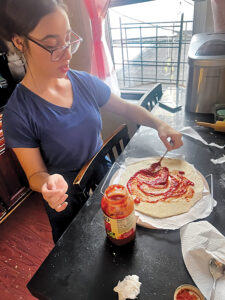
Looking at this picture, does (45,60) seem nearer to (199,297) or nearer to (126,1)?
(199,297)

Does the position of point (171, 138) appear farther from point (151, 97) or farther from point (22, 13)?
point (22, 13)

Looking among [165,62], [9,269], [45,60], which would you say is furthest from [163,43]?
[9,269]

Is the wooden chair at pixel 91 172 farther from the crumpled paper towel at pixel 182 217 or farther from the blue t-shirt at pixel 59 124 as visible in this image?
the crumpled paper towel at pixel 182 217

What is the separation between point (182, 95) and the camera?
1524 millimetres

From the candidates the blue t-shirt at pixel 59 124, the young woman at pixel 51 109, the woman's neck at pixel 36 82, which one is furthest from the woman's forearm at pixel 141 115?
the woman's neck at pixel 36 82

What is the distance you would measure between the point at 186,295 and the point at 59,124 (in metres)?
0.69

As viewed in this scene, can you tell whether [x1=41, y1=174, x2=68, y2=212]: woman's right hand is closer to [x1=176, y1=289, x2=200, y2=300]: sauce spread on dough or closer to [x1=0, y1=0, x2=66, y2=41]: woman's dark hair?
[x1=176, y1=289, x2=200, y2=300]: sauce spread on dough

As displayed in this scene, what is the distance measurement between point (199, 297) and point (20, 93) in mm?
853

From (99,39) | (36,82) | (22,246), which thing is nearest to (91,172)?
(36,82)

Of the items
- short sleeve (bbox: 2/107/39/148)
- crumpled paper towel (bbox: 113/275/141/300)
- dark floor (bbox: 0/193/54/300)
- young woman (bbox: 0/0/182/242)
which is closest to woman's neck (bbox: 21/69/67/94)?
young woman (bbox: 0/0/182/242)

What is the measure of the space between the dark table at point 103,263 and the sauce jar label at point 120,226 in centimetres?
5

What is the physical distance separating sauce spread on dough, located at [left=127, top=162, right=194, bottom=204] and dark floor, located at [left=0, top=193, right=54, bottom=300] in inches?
39.9

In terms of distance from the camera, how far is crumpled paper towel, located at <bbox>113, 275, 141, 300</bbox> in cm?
50

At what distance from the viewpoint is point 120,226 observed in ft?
1.84
